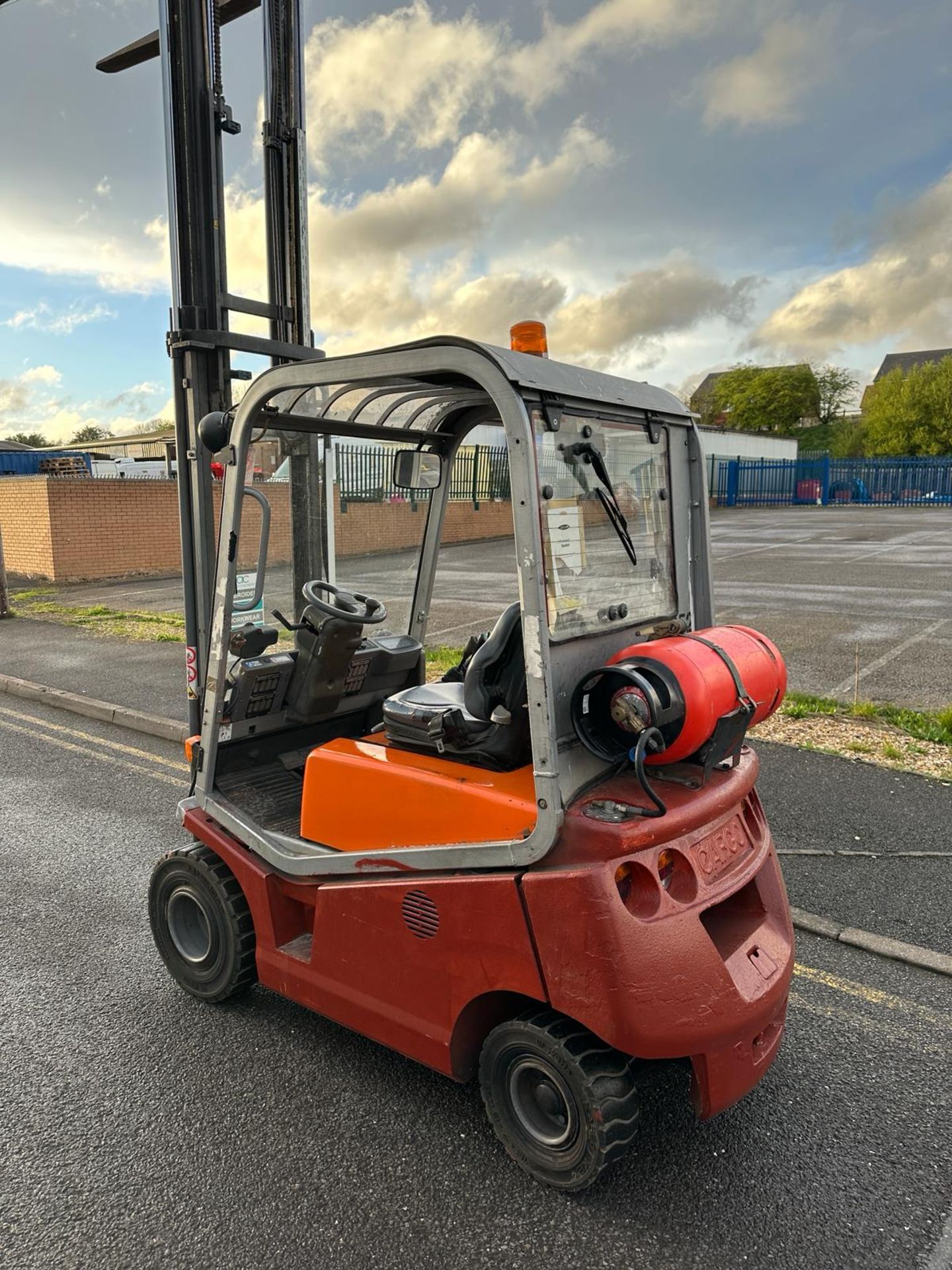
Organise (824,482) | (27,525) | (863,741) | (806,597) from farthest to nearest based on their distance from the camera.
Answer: (824,482)
(27,525)
(806,597)
(863,741)

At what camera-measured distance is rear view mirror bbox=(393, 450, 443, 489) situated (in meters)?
3.95

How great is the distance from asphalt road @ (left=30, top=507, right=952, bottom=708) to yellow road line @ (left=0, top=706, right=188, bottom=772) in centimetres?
106

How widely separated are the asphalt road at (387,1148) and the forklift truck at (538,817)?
22 centimetres

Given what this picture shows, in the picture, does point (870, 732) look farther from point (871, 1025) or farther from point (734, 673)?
point (734, 673)

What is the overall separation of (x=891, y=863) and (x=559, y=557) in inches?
118

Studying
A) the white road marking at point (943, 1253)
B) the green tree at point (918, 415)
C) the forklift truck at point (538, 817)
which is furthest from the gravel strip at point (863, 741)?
→ the green tree at point (918, 415)

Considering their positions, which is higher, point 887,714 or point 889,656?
point 889,656

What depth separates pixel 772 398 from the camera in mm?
72625

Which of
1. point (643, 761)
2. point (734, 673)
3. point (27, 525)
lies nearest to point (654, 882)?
point (643, 761)

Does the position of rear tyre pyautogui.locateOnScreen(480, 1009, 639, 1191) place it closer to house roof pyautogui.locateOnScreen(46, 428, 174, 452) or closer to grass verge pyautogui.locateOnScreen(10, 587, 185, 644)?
grass verge pyautogui.locateOnScreen(10, 587, 185, 644)

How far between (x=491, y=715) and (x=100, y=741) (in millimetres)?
5453

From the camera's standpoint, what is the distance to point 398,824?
9.02ft

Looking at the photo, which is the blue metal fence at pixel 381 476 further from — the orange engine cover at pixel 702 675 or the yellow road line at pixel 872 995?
the yellow road line at pixel 872 995

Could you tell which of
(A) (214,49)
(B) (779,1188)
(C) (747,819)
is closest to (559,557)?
(C) (747,819)
